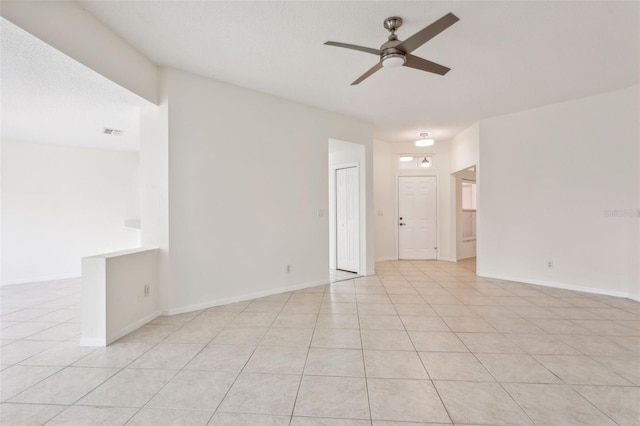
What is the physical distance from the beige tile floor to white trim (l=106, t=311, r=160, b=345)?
9cm

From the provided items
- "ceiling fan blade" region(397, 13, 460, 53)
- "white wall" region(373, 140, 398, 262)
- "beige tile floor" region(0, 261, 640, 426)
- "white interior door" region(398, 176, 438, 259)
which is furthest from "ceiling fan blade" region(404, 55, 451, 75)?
"white interior door" region(398, 176, 438, 259)

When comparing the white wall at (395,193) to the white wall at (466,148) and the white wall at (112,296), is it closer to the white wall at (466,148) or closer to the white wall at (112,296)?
the white wall at (466,148)

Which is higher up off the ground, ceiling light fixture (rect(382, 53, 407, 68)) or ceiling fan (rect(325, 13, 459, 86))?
ceiling fan (rect(325, 13, 459, 86))

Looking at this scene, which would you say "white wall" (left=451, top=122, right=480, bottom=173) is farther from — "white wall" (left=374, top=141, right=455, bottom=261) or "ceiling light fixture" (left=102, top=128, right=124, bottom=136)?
"ceiling light fixture" (left=102, top=128, right=124, bottom=136)

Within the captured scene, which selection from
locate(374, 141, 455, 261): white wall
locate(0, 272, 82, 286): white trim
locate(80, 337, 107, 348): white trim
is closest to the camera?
locate(80, 337, 107, 348): white trim

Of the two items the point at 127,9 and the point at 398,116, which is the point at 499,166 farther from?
the point at 127,9

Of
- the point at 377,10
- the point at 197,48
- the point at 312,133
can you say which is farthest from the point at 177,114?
the point at 377,10

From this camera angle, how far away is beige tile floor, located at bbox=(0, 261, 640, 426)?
1.68 meters

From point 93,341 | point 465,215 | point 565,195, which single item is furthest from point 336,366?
point 465,215

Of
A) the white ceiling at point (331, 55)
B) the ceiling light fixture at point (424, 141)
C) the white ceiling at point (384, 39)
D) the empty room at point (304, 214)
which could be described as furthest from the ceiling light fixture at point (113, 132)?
the ceiling light fixture at point (424, 141)

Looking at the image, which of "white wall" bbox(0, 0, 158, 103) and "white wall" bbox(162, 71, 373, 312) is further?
"white wall" bbox(162, 71, 373, 312)

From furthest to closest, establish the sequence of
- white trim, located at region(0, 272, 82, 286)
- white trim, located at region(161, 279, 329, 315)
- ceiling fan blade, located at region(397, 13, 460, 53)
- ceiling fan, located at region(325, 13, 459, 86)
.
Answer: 1. white trim, located at region(0, 272, 82, 286)
2. white trim, located at region(161, 279, 329, 315)
3. ceiling fan, located at region(325, 13, 459, 86)
4. ceiling fan blade, located at region(397, 13, 460, 53)

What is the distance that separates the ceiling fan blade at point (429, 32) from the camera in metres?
1.83

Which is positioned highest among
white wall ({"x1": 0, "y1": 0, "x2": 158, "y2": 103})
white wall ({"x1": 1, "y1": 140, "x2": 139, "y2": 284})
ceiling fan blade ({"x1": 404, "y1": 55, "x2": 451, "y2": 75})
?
white wall ({"x1": 0, "y1": 0, "x2": 158, "y2": 103})
